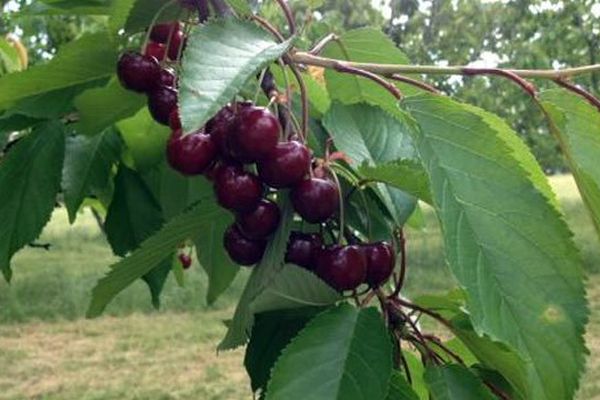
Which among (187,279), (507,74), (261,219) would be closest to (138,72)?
Result: (261,219)

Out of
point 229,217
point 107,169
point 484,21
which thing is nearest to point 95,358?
point 107,169

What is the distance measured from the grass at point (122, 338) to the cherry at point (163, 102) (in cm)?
380

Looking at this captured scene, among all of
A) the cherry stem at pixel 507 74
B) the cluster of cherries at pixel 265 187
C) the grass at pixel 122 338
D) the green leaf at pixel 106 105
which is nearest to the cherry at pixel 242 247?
the cluster of cherries at pixel 265 187

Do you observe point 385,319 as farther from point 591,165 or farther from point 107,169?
point 107,169

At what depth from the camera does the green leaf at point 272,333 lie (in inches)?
30.3

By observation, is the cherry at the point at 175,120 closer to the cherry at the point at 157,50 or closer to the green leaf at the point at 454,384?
the cherry at the point at 157,50

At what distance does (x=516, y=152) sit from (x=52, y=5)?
0.57 metres

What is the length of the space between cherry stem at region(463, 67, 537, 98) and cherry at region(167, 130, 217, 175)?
218 mm

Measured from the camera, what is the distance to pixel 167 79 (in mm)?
896

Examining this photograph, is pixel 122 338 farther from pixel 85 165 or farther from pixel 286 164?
pixel 286 164

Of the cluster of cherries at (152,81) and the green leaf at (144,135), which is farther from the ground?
the cluster of cherries at (152,81)

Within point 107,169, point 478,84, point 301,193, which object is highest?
point 301,193

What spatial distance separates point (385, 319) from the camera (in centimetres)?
Answer: 75

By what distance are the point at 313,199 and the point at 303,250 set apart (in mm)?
66
